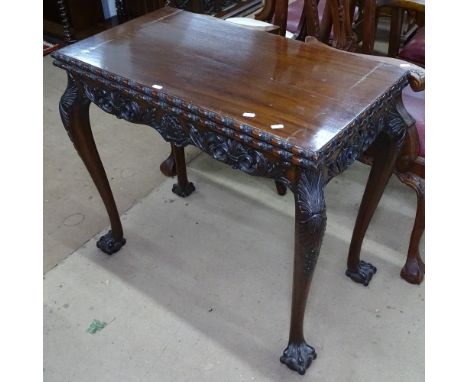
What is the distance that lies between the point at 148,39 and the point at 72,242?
2.52ft

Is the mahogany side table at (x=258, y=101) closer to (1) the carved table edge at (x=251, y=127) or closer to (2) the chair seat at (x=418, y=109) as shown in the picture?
(1) the carved table edge at (x=251, y=127)

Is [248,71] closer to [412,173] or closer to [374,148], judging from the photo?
[374,148]

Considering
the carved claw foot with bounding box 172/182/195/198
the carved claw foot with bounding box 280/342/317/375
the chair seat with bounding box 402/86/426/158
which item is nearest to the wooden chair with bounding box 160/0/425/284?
the chair seat with bounding box 402/86/426/158

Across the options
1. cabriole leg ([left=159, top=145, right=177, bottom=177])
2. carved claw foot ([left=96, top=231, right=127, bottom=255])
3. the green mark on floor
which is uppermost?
cabriole leg ([left=159, top=145, right=177, bottom=177])

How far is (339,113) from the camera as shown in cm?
92

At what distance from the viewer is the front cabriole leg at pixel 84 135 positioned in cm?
124

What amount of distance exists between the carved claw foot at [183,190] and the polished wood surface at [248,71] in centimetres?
66

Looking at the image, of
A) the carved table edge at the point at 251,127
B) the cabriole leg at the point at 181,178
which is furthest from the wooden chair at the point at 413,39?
the cabriole leg at the point at 181,178

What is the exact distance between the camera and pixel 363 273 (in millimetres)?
1441

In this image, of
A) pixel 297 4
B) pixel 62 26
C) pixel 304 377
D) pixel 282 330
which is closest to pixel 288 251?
pixel 282 330

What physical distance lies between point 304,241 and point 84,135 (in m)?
0.70

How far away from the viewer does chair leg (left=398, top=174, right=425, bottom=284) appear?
50.6 inches

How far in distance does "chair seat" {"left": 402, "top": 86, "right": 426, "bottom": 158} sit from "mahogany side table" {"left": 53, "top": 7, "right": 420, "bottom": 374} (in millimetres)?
129

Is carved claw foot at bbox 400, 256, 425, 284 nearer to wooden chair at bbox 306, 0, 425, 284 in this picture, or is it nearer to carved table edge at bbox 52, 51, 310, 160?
wooden chair at bbox 306, 0, 425, 284
